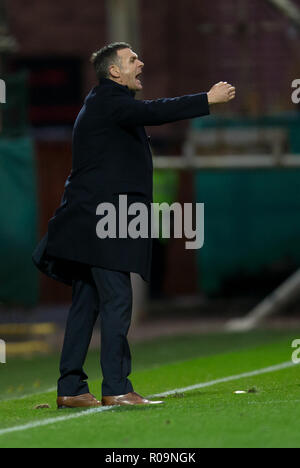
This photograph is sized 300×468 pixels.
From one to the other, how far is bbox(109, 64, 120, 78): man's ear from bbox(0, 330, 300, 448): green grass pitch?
2.05 meters

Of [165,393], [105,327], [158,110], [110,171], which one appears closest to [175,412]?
[105,327]

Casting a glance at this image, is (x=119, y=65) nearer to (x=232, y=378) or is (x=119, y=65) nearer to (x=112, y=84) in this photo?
(x=112, y=84)

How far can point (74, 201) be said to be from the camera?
8422 mm

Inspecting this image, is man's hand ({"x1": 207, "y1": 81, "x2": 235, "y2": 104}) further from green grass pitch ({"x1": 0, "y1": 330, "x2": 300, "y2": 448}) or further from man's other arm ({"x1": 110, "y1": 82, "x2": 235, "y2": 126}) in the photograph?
green grass pitch ({"x1": 0, "y1": 330, "x2": 300, "y2": 448})

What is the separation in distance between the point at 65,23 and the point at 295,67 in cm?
502

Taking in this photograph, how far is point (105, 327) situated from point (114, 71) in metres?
1.59

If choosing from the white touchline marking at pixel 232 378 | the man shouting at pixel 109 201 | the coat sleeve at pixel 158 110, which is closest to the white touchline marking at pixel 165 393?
the white touchline marking at pixel 232 378

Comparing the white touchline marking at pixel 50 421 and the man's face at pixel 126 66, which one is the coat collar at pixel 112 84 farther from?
the white touchline marking at pixel 50 421

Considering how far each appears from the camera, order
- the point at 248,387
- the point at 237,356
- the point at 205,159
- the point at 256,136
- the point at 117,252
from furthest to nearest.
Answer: the point at 256,136
the point at 205,159
the point at 237,356
the point at 248,387
the point at 117,252

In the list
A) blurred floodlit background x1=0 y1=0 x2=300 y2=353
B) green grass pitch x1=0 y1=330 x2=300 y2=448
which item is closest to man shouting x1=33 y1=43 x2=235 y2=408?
green grass pitch x1=0 y1=330 x2=300 y2=448

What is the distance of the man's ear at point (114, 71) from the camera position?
8.46m

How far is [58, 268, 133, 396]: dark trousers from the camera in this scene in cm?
828

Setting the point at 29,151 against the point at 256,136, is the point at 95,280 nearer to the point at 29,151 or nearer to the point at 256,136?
the point at 29,151
